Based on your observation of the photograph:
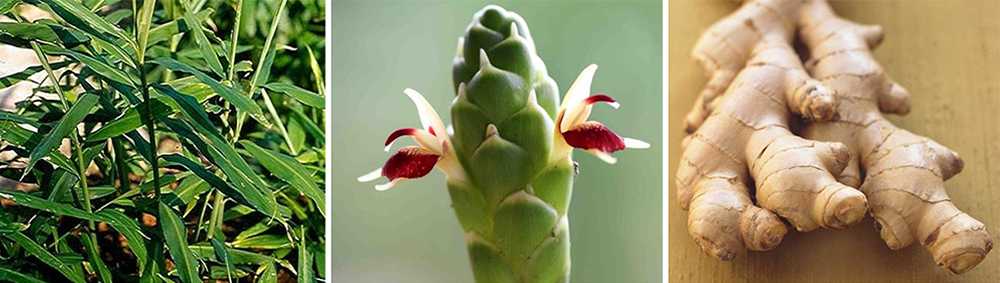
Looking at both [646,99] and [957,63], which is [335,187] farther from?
[957,63]

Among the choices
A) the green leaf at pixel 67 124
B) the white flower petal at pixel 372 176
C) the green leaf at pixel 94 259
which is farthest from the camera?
the white flower petal at pixel 372 176

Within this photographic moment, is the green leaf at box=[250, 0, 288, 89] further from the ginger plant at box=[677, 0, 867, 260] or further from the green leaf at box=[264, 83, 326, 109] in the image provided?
the ginger plant at box=[677, 0, 867, 260]

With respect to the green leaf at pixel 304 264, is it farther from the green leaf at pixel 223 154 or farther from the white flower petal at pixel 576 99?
the white flower petal at pixel 576 99

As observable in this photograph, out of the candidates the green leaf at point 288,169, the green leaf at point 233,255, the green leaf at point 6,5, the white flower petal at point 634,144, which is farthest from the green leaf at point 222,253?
Answer: the white flower petal at point 634,144

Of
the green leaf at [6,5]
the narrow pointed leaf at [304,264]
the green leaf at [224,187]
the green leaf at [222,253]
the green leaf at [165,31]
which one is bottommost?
the narrow pointed leaf at [304,264]

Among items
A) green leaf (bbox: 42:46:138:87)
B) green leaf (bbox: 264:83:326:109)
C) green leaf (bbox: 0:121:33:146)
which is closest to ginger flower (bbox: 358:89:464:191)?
green leaf (bbox: 264:83:326:109)

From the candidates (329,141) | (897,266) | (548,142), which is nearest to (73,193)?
(329,141)
